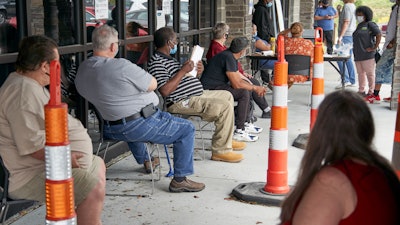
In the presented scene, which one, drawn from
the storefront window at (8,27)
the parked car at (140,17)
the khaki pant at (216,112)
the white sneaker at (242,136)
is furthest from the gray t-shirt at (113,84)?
the white sneaker at (242,136)

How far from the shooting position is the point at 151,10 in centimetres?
727

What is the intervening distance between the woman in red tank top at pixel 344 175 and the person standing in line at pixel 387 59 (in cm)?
755

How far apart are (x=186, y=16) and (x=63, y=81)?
12.1ft

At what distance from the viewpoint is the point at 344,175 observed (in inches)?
87.0

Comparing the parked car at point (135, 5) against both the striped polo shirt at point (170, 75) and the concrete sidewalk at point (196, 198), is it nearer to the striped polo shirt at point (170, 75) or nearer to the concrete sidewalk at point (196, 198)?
the striped polo shirt at point (170, 75)

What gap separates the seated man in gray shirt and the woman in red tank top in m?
2.68

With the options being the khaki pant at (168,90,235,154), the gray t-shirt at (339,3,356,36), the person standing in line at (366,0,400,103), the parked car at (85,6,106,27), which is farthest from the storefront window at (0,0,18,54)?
the gray t-shirt at (339,3,356,36)

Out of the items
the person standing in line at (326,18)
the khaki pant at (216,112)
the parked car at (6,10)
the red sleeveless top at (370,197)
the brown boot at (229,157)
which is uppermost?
the parked car at (6,10)

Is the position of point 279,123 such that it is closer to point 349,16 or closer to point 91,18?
point 91,18

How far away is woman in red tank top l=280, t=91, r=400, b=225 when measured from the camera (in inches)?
85.7

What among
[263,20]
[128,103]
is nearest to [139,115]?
[128,103]

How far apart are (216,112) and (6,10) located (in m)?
2.42

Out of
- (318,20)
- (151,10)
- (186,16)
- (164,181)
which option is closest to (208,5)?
(186,16)

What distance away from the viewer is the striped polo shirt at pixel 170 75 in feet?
19.0
